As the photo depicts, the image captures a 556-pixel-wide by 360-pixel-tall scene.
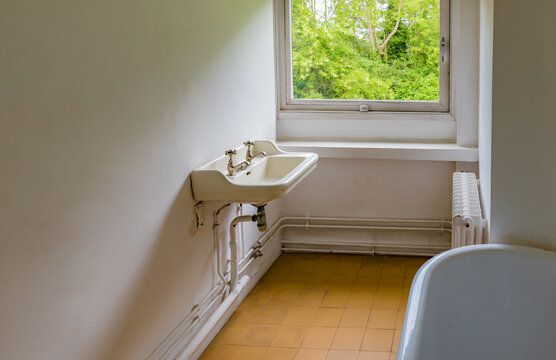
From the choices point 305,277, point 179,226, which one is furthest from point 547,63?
point 305,277

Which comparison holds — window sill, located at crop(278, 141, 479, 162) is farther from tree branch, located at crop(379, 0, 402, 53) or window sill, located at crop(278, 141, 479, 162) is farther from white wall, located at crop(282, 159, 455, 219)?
tree branch, located at crop(379, 0, 402, 53)

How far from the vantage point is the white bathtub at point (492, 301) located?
2.40m

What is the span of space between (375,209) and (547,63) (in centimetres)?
234

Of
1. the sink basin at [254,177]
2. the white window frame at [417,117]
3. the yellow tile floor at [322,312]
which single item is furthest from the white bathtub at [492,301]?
the white window frame at [417,117]

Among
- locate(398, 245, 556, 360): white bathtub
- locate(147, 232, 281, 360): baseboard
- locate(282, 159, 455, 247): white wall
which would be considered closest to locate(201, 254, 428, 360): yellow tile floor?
locate(147, 232, 281, 360): baseboard

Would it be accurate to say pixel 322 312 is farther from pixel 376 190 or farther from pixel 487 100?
pixel 487 100

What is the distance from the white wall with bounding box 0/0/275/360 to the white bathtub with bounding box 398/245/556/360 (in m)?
1.07

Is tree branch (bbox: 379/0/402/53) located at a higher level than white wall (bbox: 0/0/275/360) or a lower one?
higher

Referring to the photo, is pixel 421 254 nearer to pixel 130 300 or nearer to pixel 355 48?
pixel 355 48

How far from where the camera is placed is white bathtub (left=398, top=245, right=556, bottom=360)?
7.89 feet

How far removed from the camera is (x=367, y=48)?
4711 mm

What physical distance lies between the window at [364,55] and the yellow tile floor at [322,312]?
44.2 inches

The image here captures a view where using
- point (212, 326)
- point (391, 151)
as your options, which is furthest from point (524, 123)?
point (391, 151)

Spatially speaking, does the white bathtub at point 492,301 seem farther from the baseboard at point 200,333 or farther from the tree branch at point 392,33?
the tree branch at point 392,33
